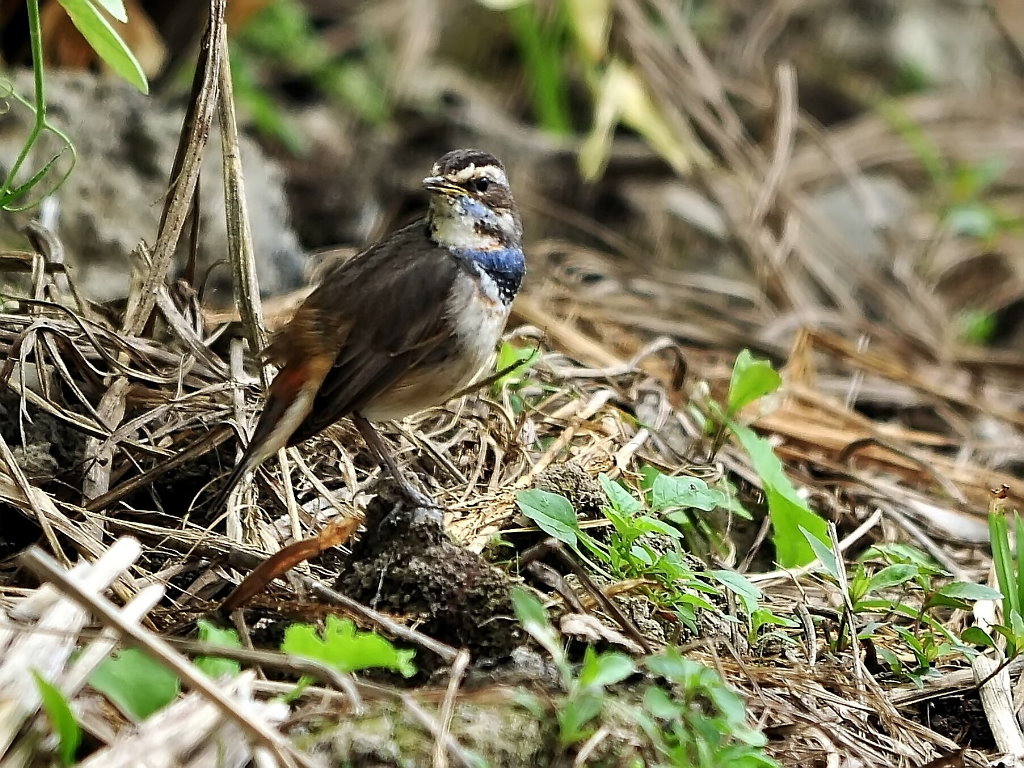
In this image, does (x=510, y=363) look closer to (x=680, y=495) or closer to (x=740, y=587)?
(x=680, y=495)

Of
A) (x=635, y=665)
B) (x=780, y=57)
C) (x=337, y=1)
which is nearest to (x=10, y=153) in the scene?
(x=635, y=665)

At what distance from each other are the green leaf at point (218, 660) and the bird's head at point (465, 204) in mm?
1747

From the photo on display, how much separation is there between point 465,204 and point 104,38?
1.27 metres

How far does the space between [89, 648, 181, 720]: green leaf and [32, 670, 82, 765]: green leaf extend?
124 millimetres

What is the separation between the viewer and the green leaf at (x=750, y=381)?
12.5 ft

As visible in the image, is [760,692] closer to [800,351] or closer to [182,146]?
[182,146]

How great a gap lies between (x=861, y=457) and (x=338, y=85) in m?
4.63

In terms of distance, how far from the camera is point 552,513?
3.01 meters

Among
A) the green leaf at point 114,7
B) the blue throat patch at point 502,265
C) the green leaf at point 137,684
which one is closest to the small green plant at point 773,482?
the blue throat patch at point 502,265

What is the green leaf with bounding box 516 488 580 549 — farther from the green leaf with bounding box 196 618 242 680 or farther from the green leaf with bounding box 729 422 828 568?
the green leaf with bounding box 196 618 242 680

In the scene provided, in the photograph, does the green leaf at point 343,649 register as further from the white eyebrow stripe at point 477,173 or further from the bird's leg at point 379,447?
the white eyebrow stripe at point 477,173

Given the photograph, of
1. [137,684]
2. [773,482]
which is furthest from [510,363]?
[137,684]

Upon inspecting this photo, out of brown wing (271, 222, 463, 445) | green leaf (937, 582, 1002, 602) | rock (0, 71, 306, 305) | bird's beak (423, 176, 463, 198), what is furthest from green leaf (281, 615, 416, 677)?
rock (0, 71, 306, 305)

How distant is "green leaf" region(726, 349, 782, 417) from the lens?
382 centimetres
